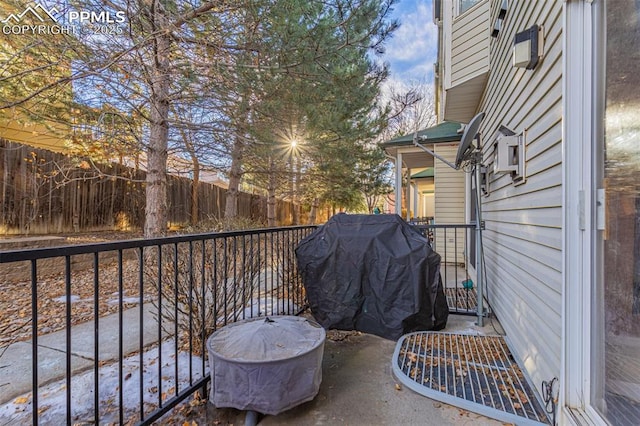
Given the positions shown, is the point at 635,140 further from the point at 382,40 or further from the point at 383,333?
the point at 382,40

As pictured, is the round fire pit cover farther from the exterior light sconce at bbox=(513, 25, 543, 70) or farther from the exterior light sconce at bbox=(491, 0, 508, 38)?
the exterior light sconce at bbox=(491, 0, 508, 38)

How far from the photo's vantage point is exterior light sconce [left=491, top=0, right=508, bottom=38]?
10.6 feet

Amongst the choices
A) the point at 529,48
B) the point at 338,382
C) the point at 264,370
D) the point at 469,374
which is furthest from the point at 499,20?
the point at 264,370

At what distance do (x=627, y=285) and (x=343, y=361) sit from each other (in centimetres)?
181

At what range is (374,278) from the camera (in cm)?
293

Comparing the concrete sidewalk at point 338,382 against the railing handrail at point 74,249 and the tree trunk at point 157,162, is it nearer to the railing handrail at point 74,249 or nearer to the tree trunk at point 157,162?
the railing handrail at point 74,249

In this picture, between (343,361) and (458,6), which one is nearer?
(343,361)

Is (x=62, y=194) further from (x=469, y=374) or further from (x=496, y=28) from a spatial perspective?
(x=496, y=28)

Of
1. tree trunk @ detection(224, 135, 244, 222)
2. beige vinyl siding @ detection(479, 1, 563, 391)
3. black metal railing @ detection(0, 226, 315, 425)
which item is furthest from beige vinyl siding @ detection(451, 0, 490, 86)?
tree trunk @ detection(224, 135, 244, 222)

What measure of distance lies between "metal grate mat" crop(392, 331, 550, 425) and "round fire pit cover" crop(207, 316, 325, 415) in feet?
2.48

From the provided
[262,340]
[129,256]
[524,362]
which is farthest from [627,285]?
[129,256]

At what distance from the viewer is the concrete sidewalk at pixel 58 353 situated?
217cm

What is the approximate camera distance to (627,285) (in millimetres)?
1231

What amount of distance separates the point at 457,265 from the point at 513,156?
4165 millimetres
